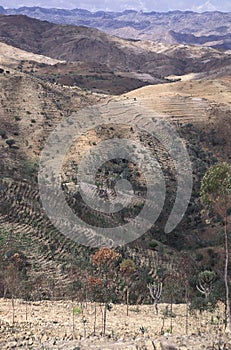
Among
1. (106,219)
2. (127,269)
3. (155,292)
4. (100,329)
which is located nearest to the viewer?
(100,329)

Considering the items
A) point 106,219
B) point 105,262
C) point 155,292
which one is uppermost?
point 106,219

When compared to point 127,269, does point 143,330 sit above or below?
below

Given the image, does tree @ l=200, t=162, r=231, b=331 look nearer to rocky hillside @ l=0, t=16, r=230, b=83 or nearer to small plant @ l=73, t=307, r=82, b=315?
small plant @ l=73, t=307, r=82, b=315

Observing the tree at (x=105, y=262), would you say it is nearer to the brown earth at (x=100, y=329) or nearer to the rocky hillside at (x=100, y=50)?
the brown earth at (x=100, y=329)

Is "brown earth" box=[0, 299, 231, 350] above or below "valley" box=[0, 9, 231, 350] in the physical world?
below

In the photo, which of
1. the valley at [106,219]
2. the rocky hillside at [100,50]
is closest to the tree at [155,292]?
the valley at [106,219]

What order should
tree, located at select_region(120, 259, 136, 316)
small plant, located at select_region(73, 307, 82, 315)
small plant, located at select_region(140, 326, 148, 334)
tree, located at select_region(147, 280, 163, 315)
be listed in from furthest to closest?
tree, located at select_region(120, 259, 136, 316) < tree, located at select_region(147, 280, 163, 315) < small plant, located at select_region(73, 307, 82, 315) < small plant, located at select_region(140, 326, 148, 334)

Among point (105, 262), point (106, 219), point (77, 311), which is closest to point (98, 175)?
point (106, 219)

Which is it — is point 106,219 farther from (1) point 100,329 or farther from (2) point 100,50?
(2) point 100,50

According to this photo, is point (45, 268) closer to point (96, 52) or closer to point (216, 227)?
point (216, 227)

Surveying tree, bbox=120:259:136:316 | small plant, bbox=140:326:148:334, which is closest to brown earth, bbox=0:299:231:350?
small plant, bbox=140:326:148:334

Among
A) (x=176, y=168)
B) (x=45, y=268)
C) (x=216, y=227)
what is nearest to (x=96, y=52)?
(x=176, y=168)
